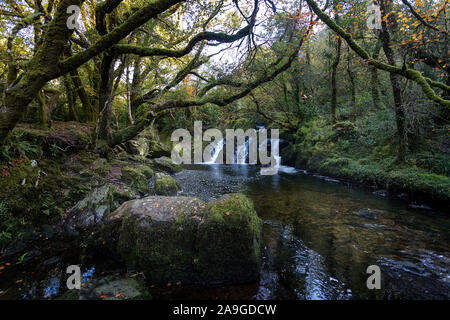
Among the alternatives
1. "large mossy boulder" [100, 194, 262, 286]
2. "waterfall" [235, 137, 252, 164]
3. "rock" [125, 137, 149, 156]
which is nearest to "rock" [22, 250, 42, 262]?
"large mossy boulder" [100, 194, 262, 286]

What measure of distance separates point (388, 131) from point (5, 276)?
1197cm

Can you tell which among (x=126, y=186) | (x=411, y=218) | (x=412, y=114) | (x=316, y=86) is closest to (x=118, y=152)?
(x=126, y=186)

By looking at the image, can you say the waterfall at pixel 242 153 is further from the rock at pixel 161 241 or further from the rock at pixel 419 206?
the rock at pixel 161 241

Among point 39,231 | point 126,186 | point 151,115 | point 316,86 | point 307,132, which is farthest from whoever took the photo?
point 316,86

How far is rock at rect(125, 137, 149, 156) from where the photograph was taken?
10617 mm

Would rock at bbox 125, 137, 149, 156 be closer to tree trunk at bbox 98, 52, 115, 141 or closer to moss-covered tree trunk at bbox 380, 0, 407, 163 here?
tree trunk at bbox 98, 52, 115, 141

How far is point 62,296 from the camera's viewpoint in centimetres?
264

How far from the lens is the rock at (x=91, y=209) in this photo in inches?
174

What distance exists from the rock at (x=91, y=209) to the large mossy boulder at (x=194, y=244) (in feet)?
5.56

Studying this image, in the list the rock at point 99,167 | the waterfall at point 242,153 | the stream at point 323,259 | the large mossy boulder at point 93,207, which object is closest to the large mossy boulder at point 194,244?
the stream at point 323,259

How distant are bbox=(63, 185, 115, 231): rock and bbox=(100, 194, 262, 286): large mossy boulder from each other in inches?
66.8

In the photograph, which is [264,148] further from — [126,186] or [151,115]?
[126,186]

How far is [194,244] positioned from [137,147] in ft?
30.3
